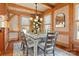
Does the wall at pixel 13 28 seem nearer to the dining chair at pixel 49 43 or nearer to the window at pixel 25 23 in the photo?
the window at pixel 25 23

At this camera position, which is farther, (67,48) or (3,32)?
(3,32)

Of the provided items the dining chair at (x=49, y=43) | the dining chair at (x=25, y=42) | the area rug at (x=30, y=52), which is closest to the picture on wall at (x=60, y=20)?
the dining chair at (x=49, y=43)

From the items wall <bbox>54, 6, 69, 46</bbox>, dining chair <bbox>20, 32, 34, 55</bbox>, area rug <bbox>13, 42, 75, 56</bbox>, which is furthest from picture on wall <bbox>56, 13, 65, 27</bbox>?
dining chair <bbox>20, 32, 34, 55</bbox>

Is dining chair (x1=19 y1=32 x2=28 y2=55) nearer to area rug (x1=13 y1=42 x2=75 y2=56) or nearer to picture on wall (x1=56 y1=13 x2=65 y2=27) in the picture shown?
area rug (x1=13 y1=42 x2=75 y2=56)

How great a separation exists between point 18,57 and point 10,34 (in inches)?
15.9

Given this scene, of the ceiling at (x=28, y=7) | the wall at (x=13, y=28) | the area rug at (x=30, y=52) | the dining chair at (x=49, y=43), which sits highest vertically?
the ceiling at (x=28, y=7)

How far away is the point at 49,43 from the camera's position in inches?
87.4

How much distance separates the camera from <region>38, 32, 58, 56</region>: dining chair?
2.17 m

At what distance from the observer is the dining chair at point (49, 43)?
2.17m

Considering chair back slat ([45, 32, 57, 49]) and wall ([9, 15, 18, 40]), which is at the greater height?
wall ([9, 15, 18, 40])

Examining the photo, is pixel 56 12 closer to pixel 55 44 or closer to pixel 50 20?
pixel 50 20

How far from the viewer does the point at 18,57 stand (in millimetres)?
2139

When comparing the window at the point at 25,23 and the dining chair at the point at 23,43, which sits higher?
the window at the point at 25,23

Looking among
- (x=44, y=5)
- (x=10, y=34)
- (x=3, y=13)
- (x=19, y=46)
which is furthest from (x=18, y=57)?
(x=44, y=5)
